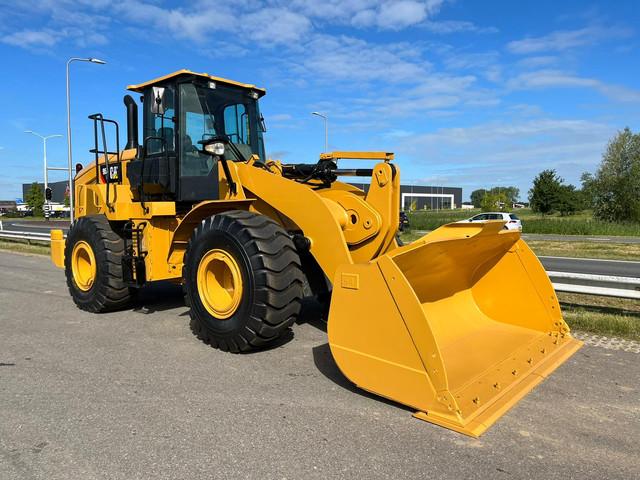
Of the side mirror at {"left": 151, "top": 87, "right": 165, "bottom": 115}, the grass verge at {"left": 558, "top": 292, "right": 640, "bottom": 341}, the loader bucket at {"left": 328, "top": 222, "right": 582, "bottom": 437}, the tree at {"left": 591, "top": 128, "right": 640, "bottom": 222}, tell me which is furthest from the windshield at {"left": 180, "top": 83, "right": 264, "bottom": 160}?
the tree at {"left": 591, "top": 128, "right": 640, "bottom": 222}

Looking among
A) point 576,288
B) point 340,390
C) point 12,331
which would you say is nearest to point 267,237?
point 340,390

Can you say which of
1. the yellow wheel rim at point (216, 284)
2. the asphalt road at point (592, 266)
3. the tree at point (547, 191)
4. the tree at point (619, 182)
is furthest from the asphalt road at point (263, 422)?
the tree at point (547, 191)

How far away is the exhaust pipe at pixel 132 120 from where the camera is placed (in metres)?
6.65

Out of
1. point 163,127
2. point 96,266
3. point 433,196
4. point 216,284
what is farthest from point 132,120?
point 433,196

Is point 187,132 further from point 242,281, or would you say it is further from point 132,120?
point 242,281

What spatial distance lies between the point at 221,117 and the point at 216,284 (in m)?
2.37

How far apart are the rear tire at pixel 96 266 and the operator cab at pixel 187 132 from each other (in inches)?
31.1

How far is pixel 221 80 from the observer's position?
251 inches

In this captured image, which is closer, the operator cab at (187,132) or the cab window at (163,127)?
the operator cab at (187,132)

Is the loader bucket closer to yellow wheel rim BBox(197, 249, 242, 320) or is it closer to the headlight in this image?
yellow wheel rim BBox(197, 249, 242, 320)

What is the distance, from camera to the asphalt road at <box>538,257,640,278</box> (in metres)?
13.2

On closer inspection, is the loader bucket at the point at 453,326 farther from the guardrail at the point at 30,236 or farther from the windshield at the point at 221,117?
the guardrail at the point at 30,236

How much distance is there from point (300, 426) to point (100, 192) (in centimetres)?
525

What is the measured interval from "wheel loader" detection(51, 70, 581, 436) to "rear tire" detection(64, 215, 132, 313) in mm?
23
